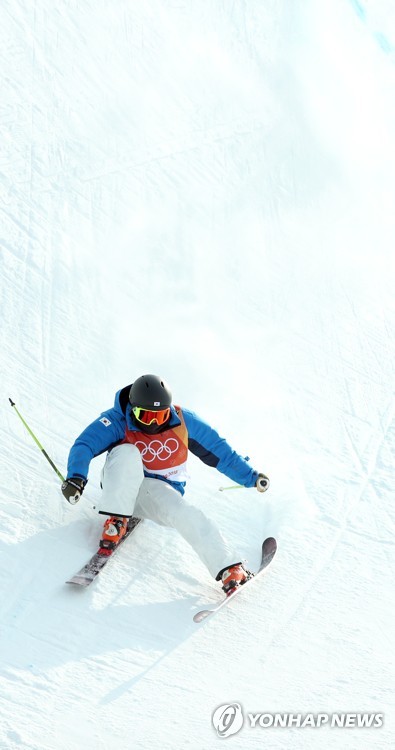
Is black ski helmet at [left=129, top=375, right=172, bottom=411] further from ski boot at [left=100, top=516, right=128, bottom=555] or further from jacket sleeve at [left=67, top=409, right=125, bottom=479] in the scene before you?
ski boot at [left=100, top=516, right=128, bottom=555]

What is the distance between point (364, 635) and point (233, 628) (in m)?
0.66

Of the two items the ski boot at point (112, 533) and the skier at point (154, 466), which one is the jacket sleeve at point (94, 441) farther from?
the ski boot at point (112, 533)

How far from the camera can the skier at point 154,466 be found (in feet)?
15.1

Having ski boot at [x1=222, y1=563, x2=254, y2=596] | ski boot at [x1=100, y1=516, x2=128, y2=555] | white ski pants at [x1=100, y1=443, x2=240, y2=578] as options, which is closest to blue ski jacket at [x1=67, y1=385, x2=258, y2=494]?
white ski pants at [x1=100, y1=443, x2=240, y2=578]

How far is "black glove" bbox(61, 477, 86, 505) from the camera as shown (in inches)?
178

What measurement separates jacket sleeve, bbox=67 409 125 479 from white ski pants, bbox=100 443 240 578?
0.09 meters

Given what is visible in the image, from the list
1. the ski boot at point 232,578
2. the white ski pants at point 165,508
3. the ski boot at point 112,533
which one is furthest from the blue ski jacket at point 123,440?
the ski boot at point 232,578

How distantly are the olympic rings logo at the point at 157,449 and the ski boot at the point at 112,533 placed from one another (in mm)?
382

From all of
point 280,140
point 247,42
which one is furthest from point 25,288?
point 247,42

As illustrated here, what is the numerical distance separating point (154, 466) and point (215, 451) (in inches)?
15.4

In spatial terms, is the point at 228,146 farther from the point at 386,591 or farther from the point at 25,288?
the point at 386,591

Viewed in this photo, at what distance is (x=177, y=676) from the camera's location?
3.78 meters

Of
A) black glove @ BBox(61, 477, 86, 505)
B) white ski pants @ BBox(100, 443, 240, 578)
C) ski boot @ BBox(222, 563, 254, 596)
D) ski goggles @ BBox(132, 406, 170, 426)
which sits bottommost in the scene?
ski boot @ BBox(222, 563, 254, 596)

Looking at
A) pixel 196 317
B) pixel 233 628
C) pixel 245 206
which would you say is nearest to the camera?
pixel 233 628
